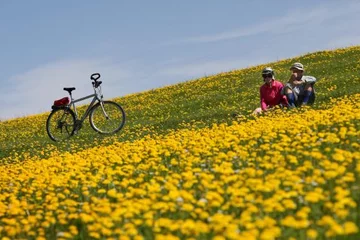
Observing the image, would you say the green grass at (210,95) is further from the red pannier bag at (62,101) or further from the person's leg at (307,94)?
the person's leg at (307,94)

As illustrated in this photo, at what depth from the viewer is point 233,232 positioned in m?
3.96

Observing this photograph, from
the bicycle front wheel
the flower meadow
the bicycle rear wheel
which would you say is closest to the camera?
the flower meadow

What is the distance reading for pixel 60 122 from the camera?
16.5 metres

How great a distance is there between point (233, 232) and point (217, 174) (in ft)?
9.19

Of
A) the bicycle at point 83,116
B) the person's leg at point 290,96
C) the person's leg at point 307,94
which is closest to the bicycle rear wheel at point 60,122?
the bicycle at point 83,116

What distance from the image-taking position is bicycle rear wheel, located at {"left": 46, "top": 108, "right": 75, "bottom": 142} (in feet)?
54.3

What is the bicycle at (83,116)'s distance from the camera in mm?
15811

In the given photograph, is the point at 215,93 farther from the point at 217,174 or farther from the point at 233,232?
the point at 233,232

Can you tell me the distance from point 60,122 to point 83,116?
2.85 ft

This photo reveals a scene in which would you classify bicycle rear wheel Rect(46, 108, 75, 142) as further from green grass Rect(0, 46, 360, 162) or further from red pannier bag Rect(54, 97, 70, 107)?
green grass Rect(0, 46, 360, 162)

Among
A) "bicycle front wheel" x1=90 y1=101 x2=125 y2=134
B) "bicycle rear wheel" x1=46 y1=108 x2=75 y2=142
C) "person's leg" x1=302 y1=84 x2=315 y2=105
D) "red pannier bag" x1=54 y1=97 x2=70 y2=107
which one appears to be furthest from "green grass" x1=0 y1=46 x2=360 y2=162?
"person's leg" x1=302 y1=84 x2=315 y2=105

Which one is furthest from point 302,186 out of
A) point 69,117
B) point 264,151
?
point 69,117

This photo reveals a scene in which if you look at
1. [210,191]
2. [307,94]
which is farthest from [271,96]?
[210,191]

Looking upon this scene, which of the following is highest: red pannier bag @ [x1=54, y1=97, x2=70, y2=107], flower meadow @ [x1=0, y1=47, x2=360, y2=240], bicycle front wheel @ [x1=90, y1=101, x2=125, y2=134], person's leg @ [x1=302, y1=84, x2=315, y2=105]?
red pannier bag @ [x1=54, y1=97, x2=70, y2=107]
